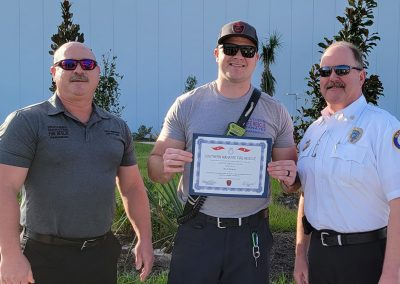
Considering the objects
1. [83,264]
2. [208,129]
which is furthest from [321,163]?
[83,264]

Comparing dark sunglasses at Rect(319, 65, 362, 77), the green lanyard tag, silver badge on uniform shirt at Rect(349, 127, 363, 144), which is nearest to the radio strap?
the green lanyard tag

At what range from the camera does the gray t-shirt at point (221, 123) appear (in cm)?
322

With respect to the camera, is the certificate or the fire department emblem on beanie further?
the fire department emblem on beanie

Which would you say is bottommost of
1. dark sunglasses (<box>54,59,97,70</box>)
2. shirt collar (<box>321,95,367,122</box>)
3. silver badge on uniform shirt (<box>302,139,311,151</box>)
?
silver badge on uniform shirt (<box>302,139,311,151</box>)

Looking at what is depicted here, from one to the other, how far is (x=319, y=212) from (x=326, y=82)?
0.85 metres

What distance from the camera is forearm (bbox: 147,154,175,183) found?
3232 millimetres

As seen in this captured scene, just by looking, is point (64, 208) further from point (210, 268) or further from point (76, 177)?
point (210, 268)

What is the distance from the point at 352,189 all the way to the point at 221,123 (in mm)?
935

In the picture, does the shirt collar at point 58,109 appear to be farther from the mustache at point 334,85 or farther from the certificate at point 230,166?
the mustache at point 334,85

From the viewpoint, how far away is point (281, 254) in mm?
5668

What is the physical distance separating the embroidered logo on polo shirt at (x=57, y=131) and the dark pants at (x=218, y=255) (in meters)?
0.99

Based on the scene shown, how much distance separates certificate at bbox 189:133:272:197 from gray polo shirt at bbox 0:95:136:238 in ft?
1.89

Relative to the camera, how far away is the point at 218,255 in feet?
10.4

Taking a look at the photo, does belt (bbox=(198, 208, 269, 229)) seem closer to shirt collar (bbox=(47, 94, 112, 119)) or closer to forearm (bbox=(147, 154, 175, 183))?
forearm (bbox=(147, 154, 175, 183))
